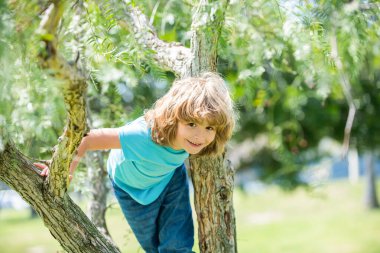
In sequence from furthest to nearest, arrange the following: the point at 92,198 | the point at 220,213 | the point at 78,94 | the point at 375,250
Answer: the point at 375,250, the point at 92,198, the point at 220,213, the point at 78,94

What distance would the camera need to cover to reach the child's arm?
185 centimetres

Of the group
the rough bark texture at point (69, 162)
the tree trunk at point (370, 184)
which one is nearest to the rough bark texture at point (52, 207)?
the rough bark texture at point (69, 162)

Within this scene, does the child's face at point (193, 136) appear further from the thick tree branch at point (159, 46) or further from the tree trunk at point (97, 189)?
the tree trunk at point (97, 189)

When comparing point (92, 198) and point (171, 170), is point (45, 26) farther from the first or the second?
point (92, 198)

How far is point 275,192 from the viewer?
11961mm

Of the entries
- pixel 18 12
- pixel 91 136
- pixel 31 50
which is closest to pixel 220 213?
pixel 91 136

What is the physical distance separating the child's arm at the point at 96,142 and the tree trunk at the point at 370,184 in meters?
7.44

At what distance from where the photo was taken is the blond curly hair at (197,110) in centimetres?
197

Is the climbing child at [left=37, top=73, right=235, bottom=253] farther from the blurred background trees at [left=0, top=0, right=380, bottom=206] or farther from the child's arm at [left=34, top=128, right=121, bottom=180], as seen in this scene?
the blurred background trees at [left=0, top=0, right=380, bottom=206]

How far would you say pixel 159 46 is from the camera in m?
2.18

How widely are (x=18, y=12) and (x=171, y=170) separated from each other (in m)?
1.06

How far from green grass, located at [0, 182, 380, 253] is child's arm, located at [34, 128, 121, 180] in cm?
396

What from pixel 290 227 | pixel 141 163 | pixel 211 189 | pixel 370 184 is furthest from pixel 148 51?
pixel 370 184

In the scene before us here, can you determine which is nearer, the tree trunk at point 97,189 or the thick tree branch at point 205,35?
the thick tree branch at point 205,35
